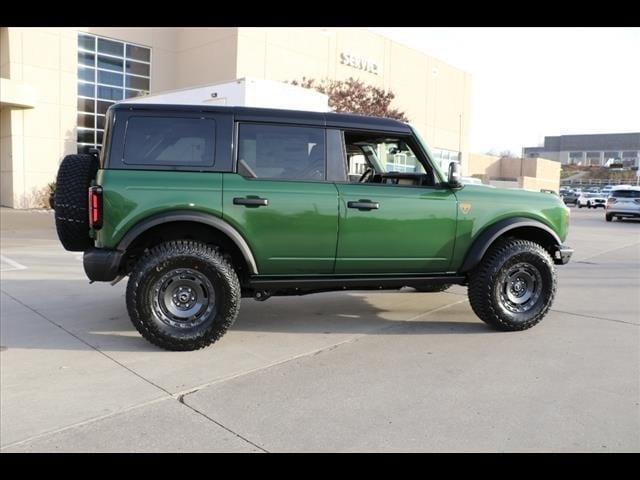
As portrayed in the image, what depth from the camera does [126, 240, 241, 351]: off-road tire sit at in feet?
14.6

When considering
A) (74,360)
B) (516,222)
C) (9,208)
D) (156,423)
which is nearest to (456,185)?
(516,222)

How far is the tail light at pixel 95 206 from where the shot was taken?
4.37 metres

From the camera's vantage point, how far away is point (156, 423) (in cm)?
324

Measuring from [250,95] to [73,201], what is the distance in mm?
5733

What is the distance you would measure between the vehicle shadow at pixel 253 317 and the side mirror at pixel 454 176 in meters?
1.42

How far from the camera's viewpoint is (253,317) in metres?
5.71

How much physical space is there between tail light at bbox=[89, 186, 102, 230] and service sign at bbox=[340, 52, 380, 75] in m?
27.3

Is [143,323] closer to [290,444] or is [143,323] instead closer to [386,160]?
[290,444]

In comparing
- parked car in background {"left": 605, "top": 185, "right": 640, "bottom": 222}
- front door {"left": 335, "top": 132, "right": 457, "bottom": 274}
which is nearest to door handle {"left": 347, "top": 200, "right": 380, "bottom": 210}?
front door {"left": 335, "top": 132, "right": 457, "bottom": 274}

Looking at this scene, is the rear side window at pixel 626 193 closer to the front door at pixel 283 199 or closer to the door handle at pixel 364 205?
the door handle at pixel 364 205

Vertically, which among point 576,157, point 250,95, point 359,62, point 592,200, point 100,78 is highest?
point 576,157

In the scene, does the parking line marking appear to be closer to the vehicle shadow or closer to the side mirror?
the vehicle shadow

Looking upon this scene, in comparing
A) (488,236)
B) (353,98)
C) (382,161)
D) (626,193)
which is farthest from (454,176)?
(626,193)

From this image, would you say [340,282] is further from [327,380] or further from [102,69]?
[102,69]
